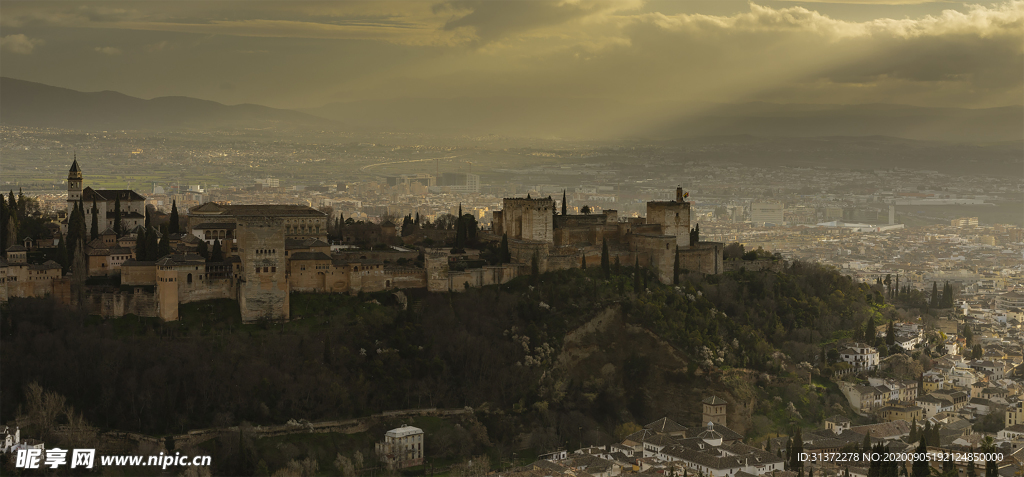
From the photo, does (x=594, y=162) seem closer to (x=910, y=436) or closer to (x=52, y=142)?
(x=52, y=142)

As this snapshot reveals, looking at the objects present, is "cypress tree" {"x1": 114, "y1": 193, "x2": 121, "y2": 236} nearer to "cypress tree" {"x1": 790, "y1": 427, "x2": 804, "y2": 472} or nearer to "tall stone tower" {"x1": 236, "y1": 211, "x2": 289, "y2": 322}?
"tall stone tower" {"x1": 236, "y1": 211, "x2": 289, "y2": 322}

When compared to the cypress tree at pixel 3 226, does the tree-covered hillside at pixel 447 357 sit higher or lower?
lower

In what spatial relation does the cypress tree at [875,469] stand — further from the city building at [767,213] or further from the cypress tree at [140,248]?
the city building at [767,213]


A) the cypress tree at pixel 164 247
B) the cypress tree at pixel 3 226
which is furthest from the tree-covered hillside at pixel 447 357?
the cypress tree at pixel 3 226

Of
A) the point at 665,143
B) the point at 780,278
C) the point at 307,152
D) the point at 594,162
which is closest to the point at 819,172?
the point at 665,143

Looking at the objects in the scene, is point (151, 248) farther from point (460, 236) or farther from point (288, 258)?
point (460, 236)
